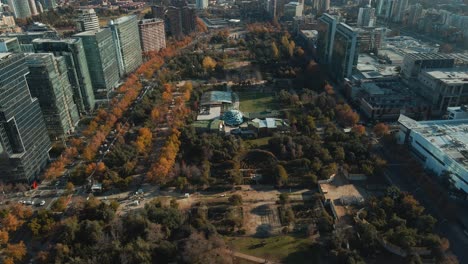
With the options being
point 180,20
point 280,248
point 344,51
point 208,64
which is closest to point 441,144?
point 280,248

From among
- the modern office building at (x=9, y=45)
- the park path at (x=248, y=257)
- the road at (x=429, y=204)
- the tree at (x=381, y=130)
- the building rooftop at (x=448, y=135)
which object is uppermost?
the modern office building at (x=9, y=45)

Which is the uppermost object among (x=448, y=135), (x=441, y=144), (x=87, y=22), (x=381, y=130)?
(x=87, y=22)


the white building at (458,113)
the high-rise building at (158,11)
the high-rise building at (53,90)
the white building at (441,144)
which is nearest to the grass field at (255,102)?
the white building at (441,144)

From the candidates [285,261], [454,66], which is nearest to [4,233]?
[285,261]

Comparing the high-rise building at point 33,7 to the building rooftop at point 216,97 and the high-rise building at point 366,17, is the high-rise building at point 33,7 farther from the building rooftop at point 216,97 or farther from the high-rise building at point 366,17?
the high-rise building at point 366,17

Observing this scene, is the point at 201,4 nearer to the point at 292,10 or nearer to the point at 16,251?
Result: the point at 292,10
